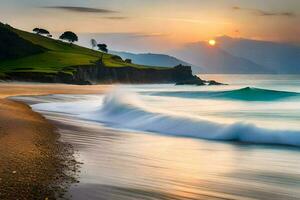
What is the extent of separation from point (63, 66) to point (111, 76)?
1924cm

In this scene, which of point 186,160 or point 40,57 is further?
point 40,57

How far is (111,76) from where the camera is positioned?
508ft

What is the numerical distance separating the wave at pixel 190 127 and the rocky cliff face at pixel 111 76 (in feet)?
279

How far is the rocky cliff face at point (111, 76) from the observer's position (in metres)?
115

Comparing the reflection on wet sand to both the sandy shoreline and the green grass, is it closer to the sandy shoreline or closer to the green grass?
the sandy shoreline

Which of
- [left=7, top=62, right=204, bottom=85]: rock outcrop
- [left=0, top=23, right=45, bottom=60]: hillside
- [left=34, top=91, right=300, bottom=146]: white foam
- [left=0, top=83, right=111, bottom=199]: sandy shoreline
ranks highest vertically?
[left=0, top=23, right=45, bottom=60]: hillside

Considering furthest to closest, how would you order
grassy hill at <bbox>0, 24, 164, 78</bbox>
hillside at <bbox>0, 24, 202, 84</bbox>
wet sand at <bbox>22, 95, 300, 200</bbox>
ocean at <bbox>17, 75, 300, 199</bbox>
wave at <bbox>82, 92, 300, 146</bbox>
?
grassy hill at <bbox>0, 24, 164, 78</bbox>
hillside at <bbox>0, 24, 202, 84</bbox>
wave at <bbox>82, 92, 300, 146</bbox>
ocean at <bbox>17, 75, 300, 199</bbox>
wet sand at <bbox>22, 95, 300, 200</bbox>

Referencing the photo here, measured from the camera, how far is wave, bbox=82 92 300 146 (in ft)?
65.8

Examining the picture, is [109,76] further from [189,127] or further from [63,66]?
[189,127]

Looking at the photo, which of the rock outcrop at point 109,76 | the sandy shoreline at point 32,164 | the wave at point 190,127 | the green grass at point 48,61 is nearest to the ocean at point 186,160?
the wave at point 190,127

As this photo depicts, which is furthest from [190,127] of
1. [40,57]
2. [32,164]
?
[40,57]

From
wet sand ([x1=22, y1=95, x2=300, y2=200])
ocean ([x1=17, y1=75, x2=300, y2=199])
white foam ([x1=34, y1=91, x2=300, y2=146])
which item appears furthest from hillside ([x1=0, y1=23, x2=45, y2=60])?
wet sand ([x1=22, y1=95, x2=300, y2=200])

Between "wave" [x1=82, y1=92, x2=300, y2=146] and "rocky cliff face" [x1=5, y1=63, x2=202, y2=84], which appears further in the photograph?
"rocky cliff face" [x1=5, y1=63, x2=202, y2=84]

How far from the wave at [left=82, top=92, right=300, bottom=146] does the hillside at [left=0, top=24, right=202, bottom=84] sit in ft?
291
